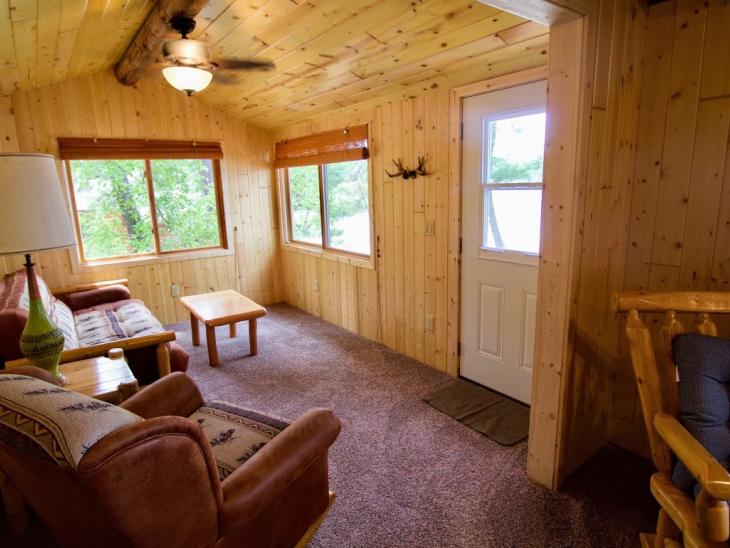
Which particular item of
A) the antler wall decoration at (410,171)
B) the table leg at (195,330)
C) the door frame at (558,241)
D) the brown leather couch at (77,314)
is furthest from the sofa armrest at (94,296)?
the door frame at (558,241)

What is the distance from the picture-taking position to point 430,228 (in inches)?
126

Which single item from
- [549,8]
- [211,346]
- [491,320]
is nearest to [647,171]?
[549,8]

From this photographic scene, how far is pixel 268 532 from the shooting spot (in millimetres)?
1395

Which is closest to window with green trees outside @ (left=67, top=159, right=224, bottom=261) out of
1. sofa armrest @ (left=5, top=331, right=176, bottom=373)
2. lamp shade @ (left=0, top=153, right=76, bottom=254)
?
sofa armrest @ (left=5, top=331, right=176, bottom=373)

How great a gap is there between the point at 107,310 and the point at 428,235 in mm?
2830

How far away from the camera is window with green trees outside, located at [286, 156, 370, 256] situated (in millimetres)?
3988

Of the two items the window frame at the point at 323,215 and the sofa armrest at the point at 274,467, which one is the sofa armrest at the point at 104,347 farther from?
the window frame at the point at 323,215

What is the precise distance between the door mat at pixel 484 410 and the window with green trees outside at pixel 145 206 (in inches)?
131

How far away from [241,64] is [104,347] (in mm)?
1831

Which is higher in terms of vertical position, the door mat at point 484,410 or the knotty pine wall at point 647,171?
the knotty pine wall at point 647,171

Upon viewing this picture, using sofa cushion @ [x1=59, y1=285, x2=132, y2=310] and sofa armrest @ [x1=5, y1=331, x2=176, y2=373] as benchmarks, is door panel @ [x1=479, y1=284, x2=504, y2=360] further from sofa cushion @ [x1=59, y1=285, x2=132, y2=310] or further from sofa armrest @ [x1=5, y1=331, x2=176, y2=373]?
sofa cushion @ [x1=59, y1=285, x2=132, y2=310]

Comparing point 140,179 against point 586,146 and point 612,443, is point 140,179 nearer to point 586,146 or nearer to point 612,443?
point 586,146

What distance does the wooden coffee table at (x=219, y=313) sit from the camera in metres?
3.51

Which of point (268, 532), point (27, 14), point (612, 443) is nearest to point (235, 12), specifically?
point (27, 14)
